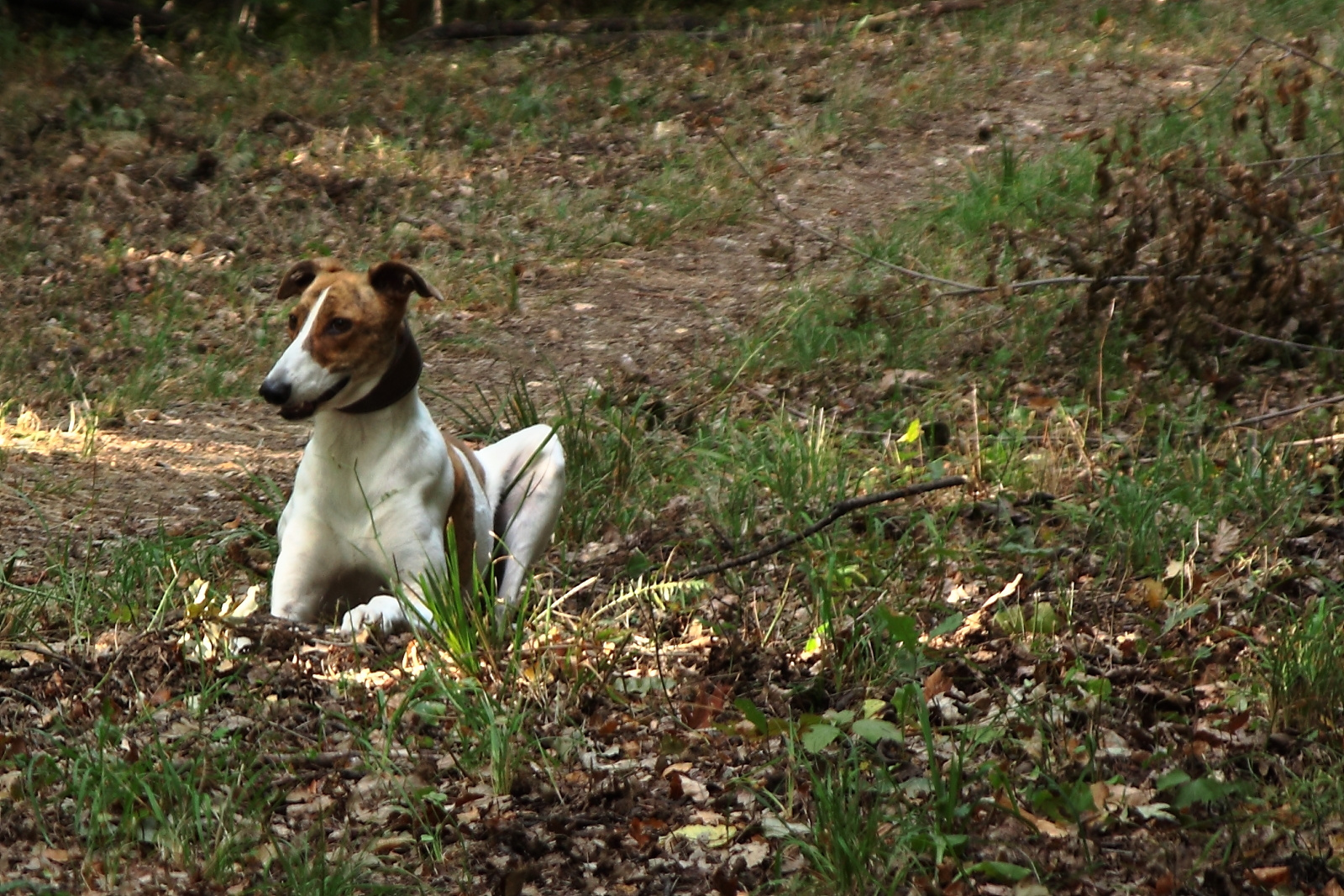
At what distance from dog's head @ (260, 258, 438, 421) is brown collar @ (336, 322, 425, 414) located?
0.02 meters

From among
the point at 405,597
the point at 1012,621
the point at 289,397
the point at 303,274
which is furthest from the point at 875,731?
the point at 303,274

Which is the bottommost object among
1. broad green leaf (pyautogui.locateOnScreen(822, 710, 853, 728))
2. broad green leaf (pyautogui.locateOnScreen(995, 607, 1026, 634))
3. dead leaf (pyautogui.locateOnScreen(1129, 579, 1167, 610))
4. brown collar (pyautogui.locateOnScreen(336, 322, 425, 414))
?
dead leaf (pyautogui.locateOnScreen(1129, 579, 1167, 610))

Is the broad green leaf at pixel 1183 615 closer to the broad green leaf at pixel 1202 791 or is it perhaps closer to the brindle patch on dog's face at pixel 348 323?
the broad green leaf at pixel 1202 791

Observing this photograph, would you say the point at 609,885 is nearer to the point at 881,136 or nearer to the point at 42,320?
the point at 42,320

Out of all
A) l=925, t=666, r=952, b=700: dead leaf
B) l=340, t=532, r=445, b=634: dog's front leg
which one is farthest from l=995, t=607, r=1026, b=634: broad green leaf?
l=340, t=532, r=445, b=634: dog's front leg

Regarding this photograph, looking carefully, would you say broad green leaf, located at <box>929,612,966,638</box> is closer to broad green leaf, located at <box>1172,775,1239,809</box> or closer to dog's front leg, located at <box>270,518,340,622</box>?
broad green leaf, located at <box>1172,775,1239,809</box>

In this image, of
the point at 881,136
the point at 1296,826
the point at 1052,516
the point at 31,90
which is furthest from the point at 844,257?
the point at 31,90

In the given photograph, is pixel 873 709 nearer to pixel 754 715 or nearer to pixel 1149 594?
pixel 754 715

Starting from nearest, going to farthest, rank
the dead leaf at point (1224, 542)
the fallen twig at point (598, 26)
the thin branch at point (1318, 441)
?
the dead leaf at point (1224, 542), the thin branch at point (1318, 441), the fallen twig at point (598, 26)

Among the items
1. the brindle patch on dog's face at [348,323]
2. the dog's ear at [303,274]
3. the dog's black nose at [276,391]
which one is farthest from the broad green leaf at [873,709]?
the dog's ear at [303,274]

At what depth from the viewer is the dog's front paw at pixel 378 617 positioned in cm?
441

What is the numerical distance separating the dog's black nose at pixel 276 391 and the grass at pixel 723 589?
71 centimetres

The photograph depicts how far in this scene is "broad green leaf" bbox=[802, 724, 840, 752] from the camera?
3627 mm

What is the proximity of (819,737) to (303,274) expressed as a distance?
2.24 m
